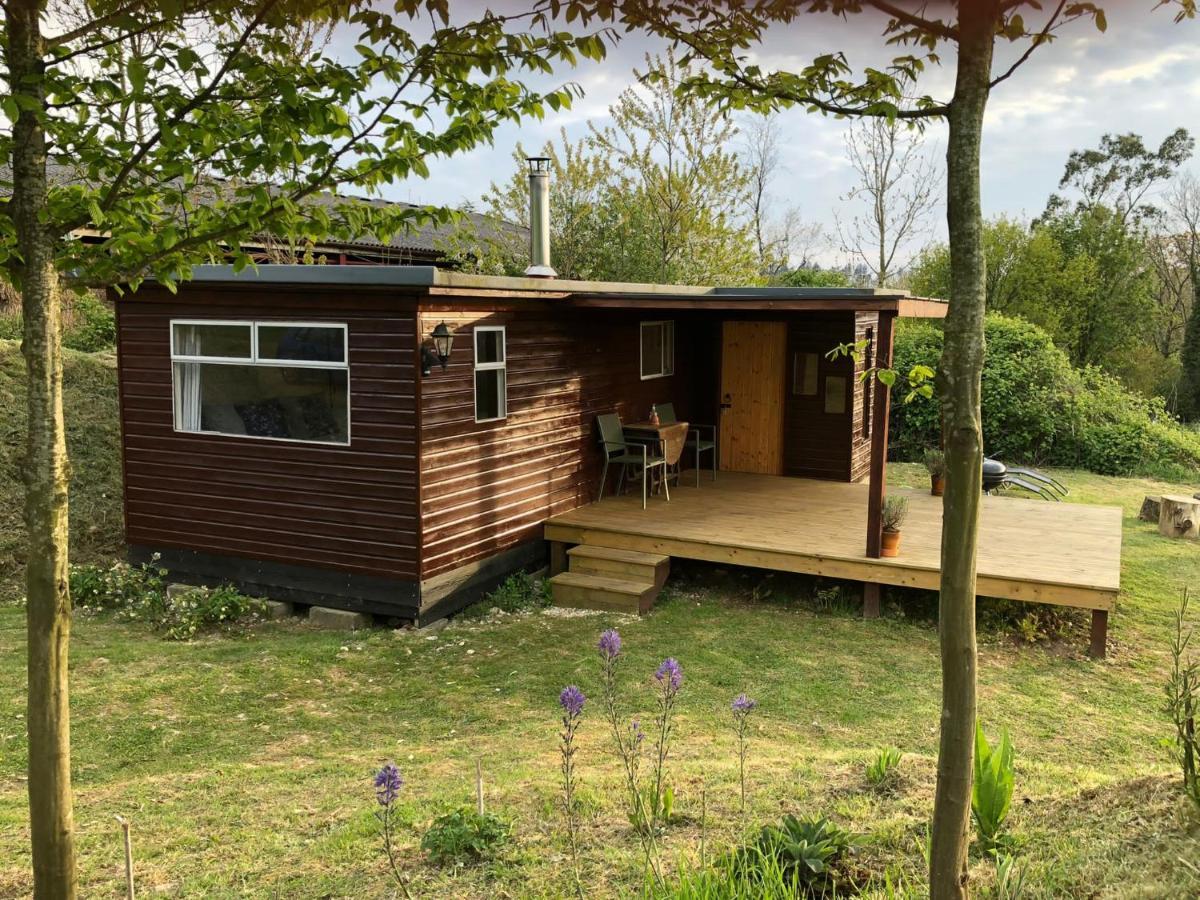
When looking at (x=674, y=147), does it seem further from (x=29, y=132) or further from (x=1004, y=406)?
(x=29, y=132)

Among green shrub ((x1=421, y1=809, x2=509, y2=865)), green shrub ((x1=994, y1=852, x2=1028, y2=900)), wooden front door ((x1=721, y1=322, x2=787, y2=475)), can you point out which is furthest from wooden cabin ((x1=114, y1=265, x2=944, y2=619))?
green shrub ((x1=994, y1=852, x2=1028, y2=900))

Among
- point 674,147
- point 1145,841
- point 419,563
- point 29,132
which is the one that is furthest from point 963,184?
point 674,147

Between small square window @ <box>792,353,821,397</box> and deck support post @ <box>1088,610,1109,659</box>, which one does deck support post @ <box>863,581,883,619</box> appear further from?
small square window @ <box>792,353,821,397</box>

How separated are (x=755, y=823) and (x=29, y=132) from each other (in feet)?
10.5

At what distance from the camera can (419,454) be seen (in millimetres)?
7586

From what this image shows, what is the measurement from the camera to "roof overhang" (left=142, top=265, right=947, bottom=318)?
23.2ft

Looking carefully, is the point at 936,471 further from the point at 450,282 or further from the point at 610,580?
the point at 450,282

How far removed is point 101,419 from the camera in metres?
12.1

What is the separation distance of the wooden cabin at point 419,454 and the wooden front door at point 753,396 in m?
2.07

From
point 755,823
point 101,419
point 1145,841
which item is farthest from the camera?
point 101,419

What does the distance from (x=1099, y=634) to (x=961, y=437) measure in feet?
19.8

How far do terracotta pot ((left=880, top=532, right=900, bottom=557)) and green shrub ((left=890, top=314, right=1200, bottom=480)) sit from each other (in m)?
8.60

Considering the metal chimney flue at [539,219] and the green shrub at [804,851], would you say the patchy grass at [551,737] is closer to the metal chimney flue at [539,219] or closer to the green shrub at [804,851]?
the green shrub at [804,851]

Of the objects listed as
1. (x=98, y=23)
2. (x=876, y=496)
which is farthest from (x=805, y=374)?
(x=98, y=23)
